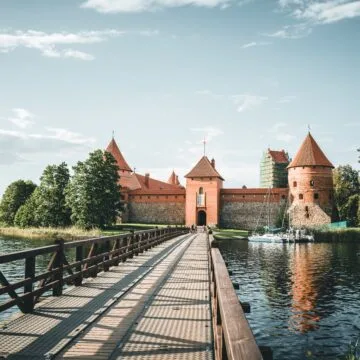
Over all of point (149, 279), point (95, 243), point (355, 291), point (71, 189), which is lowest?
point (355, 291)

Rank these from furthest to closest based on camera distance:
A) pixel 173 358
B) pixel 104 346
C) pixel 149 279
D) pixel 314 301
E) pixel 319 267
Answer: pixel 319 267 < pixel 314 301 < pixel 149 279 < pixel 104 346 < pixel 173 358

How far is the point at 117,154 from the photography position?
231ft

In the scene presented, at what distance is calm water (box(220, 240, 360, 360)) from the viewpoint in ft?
35.0

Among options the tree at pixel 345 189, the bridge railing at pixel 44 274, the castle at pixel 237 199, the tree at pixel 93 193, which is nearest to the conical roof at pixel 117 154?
the castle at pixel 237 199

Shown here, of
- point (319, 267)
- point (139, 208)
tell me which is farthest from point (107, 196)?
point (319, 267)

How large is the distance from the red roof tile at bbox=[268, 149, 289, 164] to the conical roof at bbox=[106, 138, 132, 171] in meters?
46.9

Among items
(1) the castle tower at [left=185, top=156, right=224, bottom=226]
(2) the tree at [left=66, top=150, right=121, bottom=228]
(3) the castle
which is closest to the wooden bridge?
(2) the tree at [left=66, top=150, right=121, bottom=228]

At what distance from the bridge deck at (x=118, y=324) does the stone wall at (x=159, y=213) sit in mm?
51130

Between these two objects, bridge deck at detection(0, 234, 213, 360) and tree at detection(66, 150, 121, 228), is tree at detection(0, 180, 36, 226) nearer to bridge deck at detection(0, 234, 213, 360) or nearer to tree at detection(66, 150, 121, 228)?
tree at detection(66, 150, 121, 228)

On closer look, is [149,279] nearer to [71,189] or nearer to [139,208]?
[71,189]

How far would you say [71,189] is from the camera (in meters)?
47.2

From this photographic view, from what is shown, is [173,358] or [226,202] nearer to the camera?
[173,358]

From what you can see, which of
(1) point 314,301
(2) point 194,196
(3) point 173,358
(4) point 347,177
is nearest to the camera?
(3) point 173,358

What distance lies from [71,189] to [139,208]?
16305 millimetres
